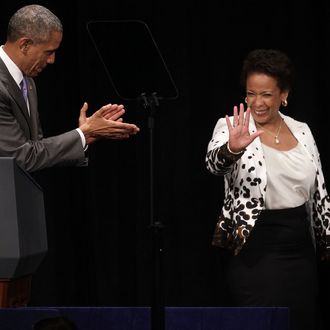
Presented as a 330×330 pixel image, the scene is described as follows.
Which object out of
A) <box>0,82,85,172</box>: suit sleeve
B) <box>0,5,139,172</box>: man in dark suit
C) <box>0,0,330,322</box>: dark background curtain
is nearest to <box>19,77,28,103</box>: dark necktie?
<box>0,5,139,172</box>: man in dark suit

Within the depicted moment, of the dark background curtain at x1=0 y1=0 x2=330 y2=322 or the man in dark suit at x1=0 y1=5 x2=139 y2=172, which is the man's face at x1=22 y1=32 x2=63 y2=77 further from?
the dark background curtain at x1=0 y1=0 x2=330 y2=322

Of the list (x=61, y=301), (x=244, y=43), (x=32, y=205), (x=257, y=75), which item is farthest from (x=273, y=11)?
(x=32, y=205)

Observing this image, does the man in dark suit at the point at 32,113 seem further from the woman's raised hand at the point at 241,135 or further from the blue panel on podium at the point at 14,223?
the blue panel on podium at the point at 14,223

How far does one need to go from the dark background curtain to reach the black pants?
687 mm

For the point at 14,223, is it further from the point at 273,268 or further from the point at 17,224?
the point at 273,268

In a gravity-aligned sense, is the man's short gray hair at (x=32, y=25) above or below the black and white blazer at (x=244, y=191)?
above

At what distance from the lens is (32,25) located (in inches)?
134

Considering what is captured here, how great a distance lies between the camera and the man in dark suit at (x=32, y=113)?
3.26m

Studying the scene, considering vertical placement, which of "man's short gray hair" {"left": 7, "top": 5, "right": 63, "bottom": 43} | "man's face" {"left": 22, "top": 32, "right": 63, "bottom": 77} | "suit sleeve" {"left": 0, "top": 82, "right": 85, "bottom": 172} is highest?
"man's short gray hair" {"left": 7, "top": 5, "right": 63, "bottom": 43}

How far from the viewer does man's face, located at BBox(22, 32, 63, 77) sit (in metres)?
3.41

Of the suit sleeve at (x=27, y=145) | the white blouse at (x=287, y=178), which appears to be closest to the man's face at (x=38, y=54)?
the suit sleeve at (x=27, y=145)

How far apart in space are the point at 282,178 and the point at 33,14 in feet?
3.79

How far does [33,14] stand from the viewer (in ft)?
11.2

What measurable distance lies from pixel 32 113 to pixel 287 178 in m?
1.04
